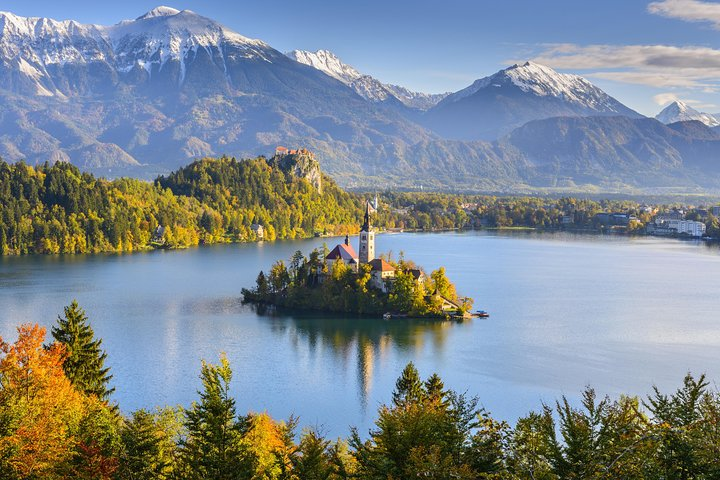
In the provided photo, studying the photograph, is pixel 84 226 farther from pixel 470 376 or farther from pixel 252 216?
pixel 470 376

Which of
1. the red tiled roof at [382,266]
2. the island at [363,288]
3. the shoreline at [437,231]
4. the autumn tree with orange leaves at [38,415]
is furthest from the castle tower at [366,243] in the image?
the shoreline at [437,231]

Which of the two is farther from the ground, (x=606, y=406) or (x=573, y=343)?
(x=606, y=406)

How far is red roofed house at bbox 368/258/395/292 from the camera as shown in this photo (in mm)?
40219

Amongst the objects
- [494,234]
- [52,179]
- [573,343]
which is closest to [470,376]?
[573,343]

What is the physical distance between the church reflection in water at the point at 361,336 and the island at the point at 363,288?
1.02 meters

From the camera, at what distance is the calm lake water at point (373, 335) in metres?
26.6

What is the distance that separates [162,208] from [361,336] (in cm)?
4769

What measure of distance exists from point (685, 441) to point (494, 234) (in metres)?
87.5

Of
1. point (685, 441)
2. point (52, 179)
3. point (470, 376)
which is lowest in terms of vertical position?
point (470, 376)

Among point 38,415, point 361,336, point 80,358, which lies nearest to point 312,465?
point 38,415

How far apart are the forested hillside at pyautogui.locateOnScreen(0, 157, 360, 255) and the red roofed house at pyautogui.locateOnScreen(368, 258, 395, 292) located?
3452 cm

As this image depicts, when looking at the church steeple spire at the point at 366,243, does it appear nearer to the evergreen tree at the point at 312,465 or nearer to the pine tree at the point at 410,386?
the pine tree at the point at 410,386

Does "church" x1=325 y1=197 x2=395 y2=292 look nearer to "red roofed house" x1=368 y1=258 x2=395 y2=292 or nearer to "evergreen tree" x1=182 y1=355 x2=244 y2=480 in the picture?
"red roofed house" x1=368 y1=258 x2=395 y2=292

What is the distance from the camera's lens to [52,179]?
7369cm
